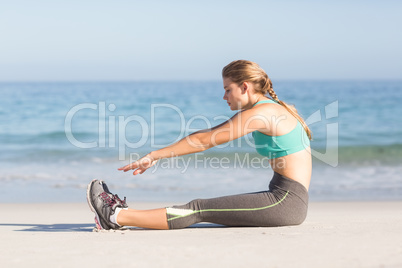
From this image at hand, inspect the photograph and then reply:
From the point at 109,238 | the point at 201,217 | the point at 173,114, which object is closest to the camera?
the point at 109,238

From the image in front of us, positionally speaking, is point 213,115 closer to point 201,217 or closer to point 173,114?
point 173,114

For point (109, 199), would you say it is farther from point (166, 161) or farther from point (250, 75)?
point (166, 161)

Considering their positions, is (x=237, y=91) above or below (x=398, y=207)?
above

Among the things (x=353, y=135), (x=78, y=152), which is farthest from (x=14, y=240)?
(x=353, y=135)

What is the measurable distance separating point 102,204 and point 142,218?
12.0 inches

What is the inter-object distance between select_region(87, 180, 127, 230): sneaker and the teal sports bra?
44.1 inches

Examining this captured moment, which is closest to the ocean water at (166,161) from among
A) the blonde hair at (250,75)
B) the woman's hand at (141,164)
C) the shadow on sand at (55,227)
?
the shadow on sand at (55,227)

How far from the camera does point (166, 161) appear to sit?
951 centimetres

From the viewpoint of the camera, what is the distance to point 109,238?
142 inches

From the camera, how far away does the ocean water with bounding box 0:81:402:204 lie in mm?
7332

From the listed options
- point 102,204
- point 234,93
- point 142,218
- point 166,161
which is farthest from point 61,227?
point 166,161

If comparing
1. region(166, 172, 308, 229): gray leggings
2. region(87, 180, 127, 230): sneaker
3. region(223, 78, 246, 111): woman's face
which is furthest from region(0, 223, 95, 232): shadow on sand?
region(223, 78, 246, 111): woman's face

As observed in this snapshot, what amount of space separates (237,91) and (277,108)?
321mm

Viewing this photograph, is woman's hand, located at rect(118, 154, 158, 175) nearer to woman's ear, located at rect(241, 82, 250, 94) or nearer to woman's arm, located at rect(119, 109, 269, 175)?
woman's arm, located at rect(119, 109, 269, 175)
